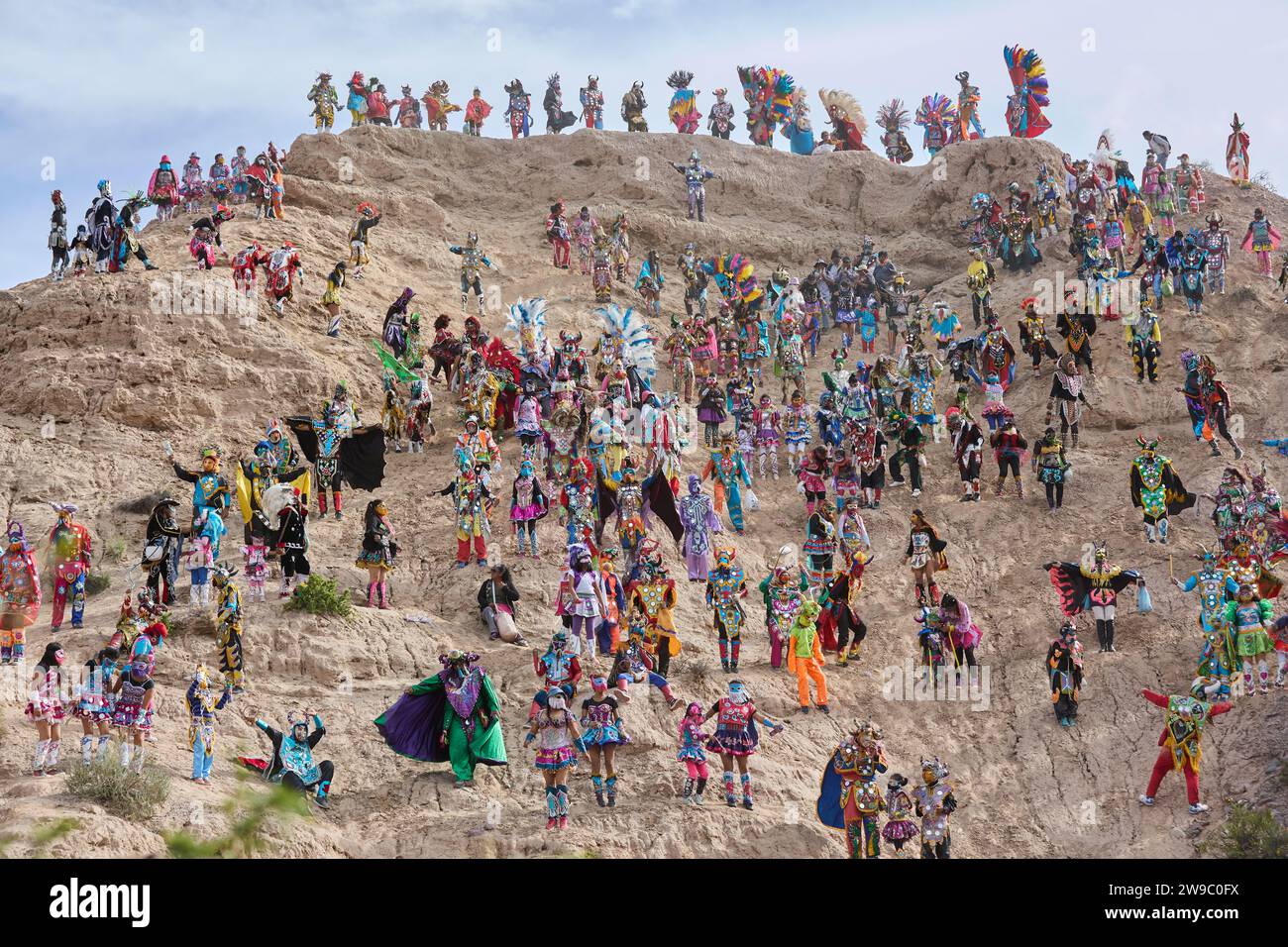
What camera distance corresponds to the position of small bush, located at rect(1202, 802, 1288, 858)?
51.9 ft

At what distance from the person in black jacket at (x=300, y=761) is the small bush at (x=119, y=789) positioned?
1471 mm

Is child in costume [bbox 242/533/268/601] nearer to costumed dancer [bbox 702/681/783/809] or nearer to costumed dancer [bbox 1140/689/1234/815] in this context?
costumed dancer [bbox 702/681/783/809]

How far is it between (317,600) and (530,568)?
374 centimetres

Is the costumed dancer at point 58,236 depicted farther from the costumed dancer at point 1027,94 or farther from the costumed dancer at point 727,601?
the costumed dancer at point 1027,94

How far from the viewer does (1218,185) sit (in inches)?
1574

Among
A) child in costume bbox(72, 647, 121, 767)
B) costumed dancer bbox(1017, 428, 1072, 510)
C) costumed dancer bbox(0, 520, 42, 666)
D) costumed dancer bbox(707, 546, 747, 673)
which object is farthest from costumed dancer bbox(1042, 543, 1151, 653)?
costumed dancer bbox(0, 520, 42, 666)

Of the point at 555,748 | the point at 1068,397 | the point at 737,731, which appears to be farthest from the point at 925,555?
the point at 555,748

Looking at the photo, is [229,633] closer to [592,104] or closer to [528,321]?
[528,321]

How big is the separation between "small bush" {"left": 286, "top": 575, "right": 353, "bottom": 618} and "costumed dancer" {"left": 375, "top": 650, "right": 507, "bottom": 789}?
9.79 ft

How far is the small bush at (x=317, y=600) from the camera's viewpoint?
19.5 metres

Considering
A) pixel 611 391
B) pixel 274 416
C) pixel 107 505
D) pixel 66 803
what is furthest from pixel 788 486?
pixel 66 803

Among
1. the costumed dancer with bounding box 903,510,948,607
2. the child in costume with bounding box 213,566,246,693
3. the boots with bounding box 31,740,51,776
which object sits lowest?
the boots with bounding box 31,740,51,776

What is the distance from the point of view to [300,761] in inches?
629

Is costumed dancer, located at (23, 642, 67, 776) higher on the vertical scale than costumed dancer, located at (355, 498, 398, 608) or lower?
lower
